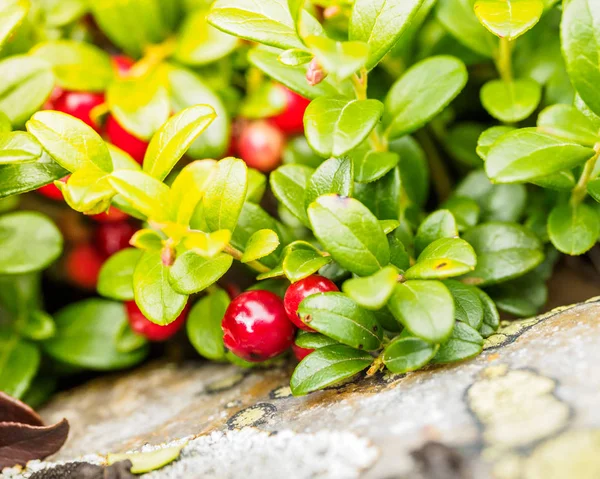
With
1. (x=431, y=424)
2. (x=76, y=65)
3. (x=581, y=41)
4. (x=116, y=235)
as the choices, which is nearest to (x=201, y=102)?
(x=76, y=65)

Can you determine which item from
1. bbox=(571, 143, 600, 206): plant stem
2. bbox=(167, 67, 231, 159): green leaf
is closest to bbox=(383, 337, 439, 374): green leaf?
bbox=(571, 143, 600, 206): plant stem

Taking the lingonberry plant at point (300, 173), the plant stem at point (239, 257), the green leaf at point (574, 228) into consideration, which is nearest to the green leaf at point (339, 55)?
the lingonberry plant at point (300, 173)

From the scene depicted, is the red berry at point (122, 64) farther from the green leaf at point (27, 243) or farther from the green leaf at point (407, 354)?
the green leaf at point (407, 354)

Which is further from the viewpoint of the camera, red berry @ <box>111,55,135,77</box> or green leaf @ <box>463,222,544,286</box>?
red berry @ <box>111,55,135,77</box>

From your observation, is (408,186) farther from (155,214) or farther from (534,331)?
(155,214)

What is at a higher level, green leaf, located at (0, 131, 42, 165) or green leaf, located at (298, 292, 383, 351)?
green leaf, located at (0, 131, 42, 165)

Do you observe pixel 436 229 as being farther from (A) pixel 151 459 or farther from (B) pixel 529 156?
(A) pixel 151 459

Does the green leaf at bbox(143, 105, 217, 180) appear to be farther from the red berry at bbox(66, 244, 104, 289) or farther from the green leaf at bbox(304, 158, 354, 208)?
the red berry at bbox(66, 244, 104, 289)
